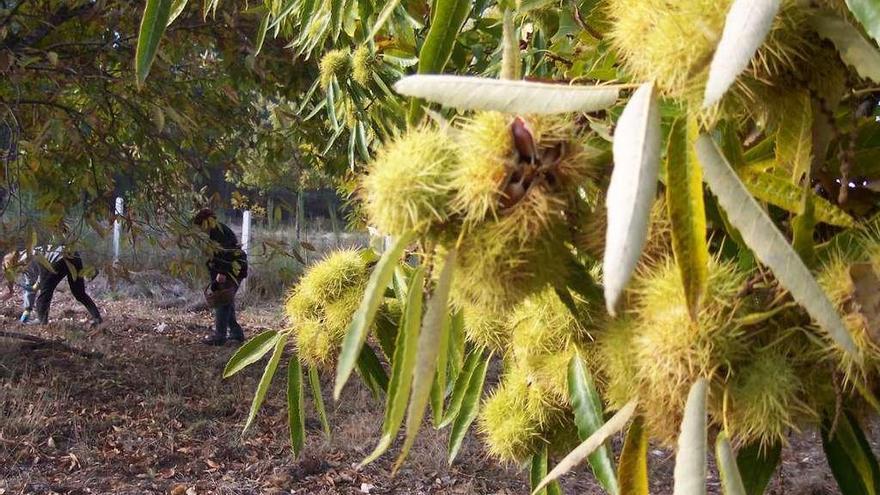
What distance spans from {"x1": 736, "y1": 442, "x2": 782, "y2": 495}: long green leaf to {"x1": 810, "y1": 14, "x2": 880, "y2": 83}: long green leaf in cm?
34

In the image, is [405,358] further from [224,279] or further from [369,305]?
[224,279]

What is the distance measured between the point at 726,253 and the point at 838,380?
0.47 ft

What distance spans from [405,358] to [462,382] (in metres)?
0.49

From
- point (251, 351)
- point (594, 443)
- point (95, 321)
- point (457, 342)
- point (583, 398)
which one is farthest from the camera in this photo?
point (95, 321)

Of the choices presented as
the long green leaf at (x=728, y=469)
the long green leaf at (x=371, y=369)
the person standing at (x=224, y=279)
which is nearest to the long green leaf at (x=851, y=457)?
the long green leaf at (x=728, y=469)

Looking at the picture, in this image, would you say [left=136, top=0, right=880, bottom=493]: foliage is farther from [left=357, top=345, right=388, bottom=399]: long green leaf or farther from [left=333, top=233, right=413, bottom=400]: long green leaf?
[left=357, top=345, right=388, bottom=399]: long green leaf

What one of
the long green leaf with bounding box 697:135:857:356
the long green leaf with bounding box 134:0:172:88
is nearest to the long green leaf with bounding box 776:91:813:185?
the long green leaf with bounding box 697:135:857:356

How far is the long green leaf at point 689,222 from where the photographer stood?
0.46m

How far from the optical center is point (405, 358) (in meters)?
0.52

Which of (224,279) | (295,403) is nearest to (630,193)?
(295,403)

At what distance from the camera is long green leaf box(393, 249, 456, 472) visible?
0.51 m

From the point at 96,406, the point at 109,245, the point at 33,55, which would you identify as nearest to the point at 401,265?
the point at 33,55

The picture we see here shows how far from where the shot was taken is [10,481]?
310cm

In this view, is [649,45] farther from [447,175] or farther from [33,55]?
[33,55]
